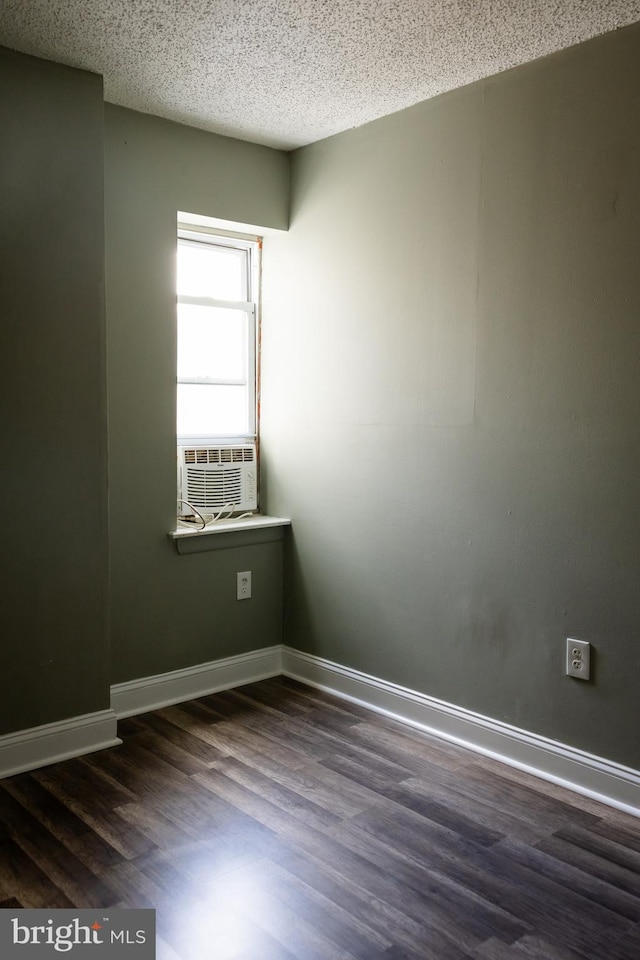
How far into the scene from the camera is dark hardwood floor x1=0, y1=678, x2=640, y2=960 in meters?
1.96

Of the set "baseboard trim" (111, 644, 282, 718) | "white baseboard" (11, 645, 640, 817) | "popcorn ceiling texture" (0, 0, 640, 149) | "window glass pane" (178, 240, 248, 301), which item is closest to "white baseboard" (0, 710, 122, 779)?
"white baseboard" (11, 645, 640, 817)

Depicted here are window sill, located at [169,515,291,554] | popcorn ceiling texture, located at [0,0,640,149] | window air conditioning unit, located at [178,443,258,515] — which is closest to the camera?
popcorn ceiling texture, located at [0,0,640,149]

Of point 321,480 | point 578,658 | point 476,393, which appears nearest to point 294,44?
point 476,393

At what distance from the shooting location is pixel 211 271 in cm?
368

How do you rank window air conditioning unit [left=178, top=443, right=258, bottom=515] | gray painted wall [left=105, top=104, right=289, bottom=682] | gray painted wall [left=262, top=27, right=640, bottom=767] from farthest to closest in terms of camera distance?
window air conditioning unit [left=178, top=443, right=258, bottom=515], gray painted wall [left=105, top=104, right=289, bottom=682], gray painted wall [left=262, top=27, right=640, bottom=767]

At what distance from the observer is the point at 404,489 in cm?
322

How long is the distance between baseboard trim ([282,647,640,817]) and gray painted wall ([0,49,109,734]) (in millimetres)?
1031

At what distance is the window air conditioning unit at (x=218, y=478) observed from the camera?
355 cm

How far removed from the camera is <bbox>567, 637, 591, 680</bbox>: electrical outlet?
265 cm

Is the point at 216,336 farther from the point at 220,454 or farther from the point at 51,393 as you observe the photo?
the point at 51,393

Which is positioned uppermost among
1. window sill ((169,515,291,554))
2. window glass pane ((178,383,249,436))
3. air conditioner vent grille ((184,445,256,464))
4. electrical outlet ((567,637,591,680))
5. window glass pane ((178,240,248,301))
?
window glass pane ((178,240,248,301))

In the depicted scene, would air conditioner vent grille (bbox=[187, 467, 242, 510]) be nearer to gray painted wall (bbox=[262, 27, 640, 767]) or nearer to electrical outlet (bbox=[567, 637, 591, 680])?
gray painted wall (bbox=[262, 27, 640, 767])

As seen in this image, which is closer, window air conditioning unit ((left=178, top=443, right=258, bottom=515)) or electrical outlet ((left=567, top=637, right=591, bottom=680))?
electrical outlet ((left=567, top=637, right=591, bottom=680))

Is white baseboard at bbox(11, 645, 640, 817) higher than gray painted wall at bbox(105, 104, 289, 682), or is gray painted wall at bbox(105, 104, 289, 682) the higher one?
gray painted wall at bbox(105, 104, 289, 682)
